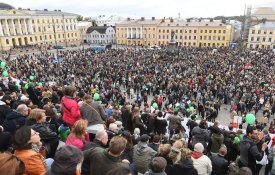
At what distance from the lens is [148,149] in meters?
5.17

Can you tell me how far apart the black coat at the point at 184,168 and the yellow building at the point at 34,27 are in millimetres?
63166

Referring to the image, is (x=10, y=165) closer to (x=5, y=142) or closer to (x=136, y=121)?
(x=5, y=142)

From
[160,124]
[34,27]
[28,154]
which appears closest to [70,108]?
[28,154]

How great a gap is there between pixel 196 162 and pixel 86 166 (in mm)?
2387

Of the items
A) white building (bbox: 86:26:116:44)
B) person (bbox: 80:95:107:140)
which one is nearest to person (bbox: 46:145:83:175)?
person (bbox: 80:95:107:140)

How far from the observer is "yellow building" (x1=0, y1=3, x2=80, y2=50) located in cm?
6831

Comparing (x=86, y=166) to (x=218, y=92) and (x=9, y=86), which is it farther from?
(x=218, y=92)

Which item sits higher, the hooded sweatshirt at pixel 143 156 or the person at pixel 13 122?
the person at pixel 13 122

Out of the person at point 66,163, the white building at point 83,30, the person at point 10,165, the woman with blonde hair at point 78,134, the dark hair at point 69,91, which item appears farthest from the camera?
the white building at point 83,30

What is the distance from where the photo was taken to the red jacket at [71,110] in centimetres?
555

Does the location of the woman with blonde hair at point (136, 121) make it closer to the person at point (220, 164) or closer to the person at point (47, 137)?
the person at point (220, 164)

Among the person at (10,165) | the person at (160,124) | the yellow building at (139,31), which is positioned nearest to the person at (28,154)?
the person at (10,165)

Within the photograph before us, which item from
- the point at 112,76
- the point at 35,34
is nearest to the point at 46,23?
the point at 35,34

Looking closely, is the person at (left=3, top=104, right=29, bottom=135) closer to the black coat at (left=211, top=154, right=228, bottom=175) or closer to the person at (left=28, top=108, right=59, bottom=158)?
the person at (left=28, top=108, right=59, bottom=158)
